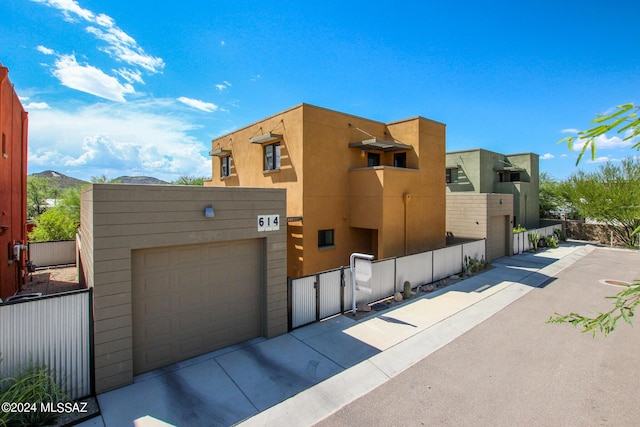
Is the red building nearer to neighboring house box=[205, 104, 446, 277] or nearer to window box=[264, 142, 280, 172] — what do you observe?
neighboring house box=[205, 104, 446, 277]

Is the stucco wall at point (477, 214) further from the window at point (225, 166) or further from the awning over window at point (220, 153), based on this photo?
the awning over window at point (220, 153)

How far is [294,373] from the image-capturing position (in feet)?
20.4

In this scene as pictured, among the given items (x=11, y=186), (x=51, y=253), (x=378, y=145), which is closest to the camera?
(x=11, y=186)

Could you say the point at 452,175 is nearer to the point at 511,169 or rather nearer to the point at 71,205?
the point at 511,169

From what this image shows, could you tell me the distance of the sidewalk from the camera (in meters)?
5.11

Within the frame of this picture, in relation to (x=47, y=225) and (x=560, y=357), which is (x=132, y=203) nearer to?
(x=560, y=357)

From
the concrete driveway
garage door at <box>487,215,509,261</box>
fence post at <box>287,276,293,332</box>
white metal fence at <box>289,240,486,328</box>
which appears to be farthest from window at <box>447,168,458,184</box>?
fence post at <box>287,276,293,332</box>

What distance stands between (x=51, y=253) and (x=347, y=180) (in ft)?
45.3

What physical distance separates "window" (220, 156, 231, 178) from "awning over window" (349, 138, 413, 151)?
8048 mm

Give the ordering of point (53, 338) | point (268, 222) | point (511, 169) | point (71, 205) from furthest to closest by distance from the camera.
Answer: point (511, 169)
point (71, 205)
point (268, 222)
point (53, 338)

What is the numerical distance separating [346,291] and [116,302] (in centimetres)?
578

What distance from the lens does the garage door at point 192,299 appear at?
6211 millimetres

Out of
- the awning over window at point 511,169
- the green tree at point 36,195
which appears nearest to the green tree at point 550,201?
the awning over window at point 511,169

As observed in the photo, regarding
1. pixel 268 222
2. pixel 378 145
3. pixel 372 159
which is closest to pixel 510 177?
pixel 372 159
